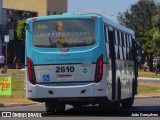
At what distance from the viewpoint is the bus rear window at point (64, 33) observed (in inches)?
727

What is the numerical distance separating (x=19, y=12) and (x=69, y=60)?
66584 millimetres

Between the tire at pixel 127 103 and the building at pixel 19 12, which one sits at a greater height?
the building at pixel 19 12

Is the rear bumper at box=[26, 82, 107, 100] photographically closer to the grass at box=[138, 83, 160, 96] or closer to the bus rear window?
the bus rear window

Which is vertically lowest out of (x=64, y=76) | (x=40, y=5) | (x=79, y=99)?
(x=79, y=99)

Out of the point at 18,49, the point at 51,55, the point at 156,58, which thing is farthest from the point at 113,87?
the point at 18,49

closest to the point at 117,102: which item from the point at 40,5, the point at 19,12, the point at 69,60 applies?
the point at 69,60

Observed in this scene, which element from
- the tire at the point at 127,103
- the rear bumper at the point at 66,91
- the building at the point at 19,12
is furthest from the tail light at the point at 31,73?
the building at the point at 19,12

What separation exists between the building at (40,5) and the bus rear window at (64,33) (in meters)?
79.3

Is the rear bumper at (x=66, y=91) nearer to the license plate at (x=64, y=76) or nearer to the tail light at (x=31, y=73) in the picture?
the tail light at (x=31, y=73)

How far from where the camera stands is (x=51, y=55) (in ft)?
60.6

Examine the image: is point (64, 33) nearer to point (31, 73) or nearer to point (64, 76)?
point (64, 76)

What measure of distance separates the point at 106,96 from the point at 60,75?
1.63 m

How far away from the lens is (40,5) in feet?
326

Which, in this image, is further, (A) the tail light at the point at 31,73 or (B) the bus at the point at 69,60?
(A) the tail light at the point at 31,73
